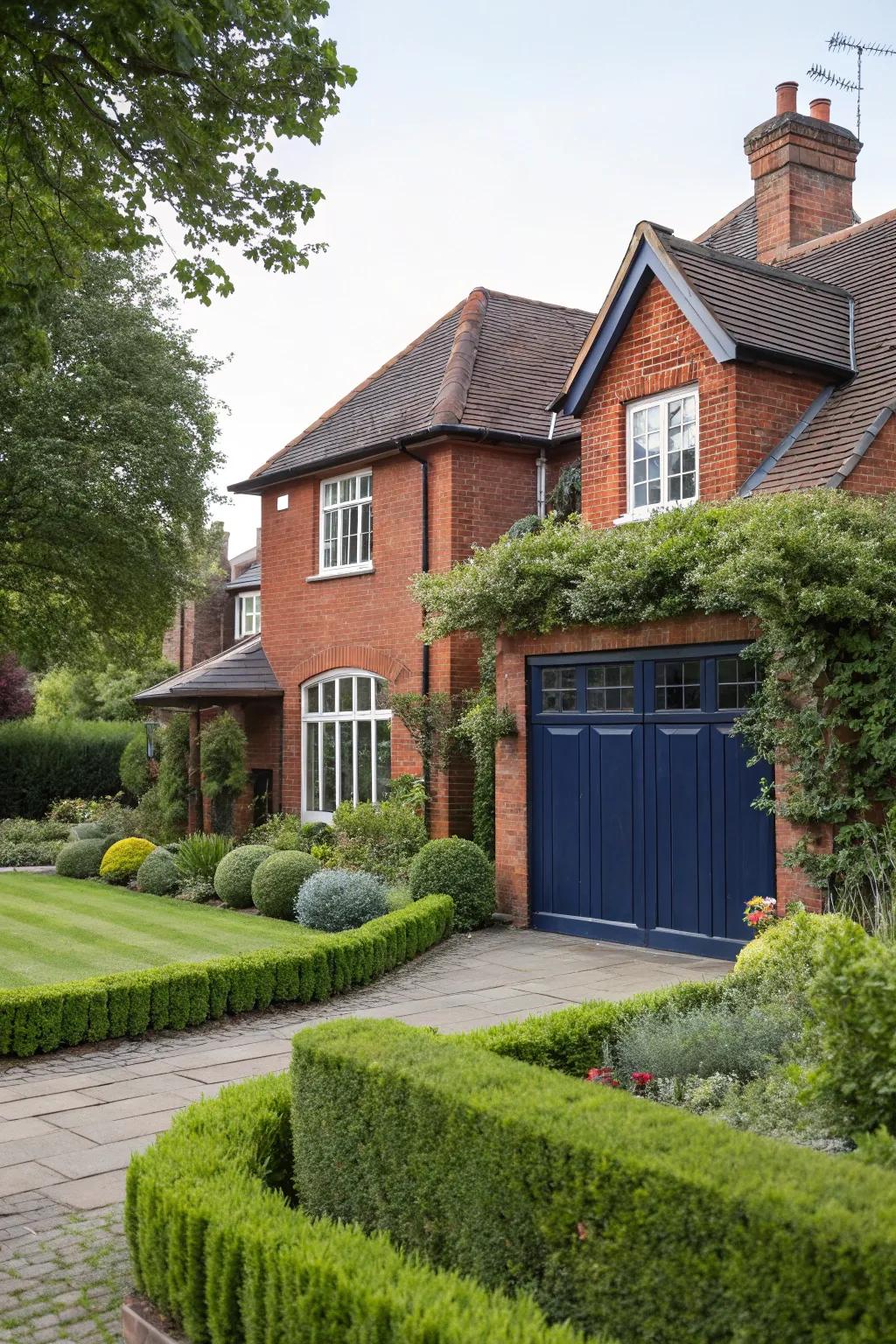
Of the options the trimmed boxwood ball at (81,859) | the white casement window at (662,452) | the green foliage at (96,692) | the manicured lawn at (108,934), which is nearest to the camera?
the manicured lawn at (108,934)

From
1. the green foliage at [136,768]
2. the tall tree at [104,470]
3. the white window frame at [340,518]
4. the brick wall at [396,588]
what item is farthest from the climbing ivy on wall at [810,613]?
the green foliage at [136,768]

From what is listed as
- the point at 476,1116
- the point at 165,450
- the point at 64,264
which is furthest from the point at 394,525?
the point at 476,1116

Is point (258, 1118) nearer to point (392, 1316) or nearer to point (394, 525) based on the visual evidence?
point (392, 1316)

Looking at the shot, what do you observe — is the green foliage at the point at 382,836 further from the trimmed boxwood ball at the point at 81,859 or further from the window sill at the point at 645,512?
the trimmed boxwood ball at the point at 81,859

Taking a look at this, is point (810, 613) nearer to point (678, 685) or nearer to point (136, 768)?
point (678, 685)

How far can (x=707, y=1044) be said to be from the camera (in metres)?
5.59

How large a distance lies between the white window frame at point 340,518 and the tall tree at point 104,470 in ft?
15.1

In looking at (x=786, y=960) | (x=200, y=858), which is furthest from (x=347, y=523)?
(x=786, y=960)

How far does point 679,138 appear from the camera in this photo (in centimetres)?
866

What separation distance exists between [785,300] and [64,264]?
8362 millimetres

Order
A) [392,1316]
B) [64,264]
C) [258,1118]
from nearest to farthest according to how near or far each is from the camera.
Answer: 1. [392,1316]
2. [258,1118]
3. [64,264]

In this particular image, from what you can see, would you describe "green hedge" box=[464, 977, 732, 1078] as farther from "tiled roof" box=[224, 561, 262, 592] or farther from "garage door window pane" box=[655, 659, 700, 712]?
"tiled roof" box=[224, 561, 262, 592]

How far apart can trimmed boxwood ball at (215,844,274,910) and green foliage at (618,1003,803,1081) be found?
9.80 metres

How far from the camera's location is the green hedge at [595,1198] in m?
2.88
